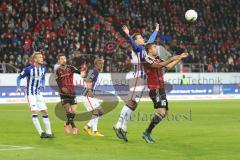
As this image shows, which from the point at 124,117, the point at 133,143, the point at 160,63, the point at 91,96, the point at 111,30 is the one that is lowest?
the point at 133,143

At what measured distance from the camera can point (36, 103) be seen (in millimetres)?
16297

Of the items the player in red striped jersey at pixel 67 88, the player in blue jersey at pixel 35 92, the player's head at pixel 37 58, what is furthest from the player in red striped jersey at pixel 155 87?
the player in red striped jersey at pixel 67 88

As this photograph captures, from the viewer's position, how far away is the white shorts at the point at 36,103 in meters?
16.2

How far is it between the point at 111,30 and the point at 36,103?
29.6 meters

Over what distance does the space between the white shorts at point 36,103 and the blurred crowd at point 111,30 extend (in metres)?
21.0

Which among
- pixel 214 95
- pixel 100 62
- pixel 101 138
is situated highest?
pixel 100 62

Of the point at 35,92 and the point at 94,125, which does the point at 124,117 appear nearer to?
the point at 94,125

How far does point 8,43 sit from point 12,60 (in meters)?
1.51

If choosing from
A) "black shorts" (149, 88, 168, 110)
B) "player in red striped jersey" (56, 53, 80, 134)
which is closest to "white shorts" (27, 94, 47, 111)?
"player in red striped jersey" (56, 53, 80, 134)

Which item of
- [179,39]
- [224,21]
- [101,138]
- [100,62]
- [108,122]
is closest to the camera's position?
[101,138]

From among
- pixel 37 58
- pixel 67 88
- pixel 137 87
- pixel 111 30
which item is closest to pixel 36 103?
pixel 37 58

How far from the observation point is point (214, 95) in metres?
44.9

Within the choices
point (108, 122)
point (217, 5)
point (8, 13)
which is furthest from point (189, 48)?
point (108, 122)

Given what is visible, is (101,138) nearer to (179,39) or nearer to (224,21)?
(179,39)
